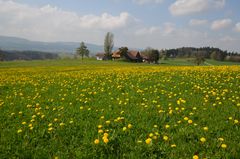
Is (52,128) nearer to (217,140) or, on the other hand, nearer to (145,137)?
(145,137)

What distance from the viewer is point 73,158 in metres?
4.62

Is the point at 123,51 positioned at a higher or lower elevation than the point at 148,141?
higher

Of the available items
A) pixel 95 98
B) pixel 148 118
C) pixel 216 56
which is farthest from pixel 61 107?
pixel 216 56

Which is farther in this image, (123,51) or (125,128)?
(123,51)

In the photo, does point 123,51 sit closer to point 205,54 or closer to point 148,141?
point 205,54

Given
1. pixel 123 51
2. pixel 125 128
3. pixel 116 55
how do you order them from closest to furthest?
pixel 125 128
pixel 123 51
pixel 116 55

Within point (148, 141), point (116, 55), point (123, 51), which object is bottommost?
point (148, 141)

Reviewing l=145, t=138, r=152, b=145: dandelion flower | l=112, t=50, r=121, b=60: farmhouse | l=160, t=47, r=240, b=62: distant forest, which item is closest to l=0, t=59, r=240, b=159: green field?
l=145, t=138, r=152, b=145: dandelion flower

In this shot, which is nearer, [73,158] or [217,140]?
[73,158]

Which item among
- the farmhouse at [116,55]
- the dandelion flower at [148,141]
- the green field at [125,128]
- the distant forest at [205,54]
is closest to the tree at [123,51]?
the farmhouse at [116,55]

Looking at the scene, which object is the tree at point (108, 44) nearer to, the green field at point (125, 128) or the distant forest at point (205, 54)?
the distant forest at point (205, 54)

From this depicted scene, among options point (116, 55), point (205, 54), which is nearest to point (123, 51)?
point (116, 55)

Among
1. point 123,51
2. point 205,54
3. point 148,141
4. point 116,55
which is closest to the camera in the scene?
point 148,141

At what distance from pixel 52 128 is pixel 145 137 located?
228 centimetres
